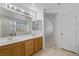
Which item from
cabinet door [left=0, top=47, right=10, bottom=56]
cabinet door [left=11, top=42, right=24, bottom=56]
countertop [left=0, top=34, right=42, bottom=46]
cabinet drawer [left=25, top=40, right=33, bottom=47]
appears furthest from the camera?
cabinet drawer [left=25, top=40, right=33, bottom=47]

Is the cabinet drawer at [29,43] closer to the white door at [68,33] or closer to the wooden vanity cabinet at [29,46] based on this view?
the wooden vanity cabinet at [29,46]

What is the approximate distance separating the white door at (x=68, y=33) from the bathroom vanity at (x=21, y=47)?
0.91m

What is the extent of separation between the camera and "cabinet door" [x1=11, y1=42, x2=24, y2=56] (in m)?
2.46

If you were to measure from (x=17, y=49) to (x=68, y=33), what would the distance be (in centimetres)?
135

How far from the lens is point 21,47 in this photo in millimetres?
2859

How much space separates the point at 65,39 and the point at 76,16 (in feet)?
2.15

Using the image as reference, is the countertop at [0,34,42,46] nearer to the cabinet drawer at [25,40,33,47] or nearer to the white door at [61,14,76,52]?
the cabinet drawer at [25,40,33,47]

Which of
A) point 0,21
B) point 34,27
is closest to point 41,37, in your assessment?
point 34,27

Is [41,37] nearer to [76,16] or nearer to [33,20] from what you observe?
[33,20]

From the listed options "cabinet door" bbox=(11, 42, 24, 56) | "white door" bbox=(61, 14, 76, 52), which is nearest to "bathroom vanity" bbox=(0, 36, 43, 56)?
"cabinet door" bbox=(11, 42, 24, 56)

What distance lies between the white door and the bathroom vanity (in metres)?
0.91

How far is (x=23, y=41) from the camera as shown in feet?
9.69

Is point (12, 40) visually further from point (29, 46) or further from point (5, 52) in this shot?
point (29, 46)

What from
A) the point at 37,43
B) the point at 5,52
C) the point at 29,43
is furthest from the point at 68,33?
the point at 5,52
